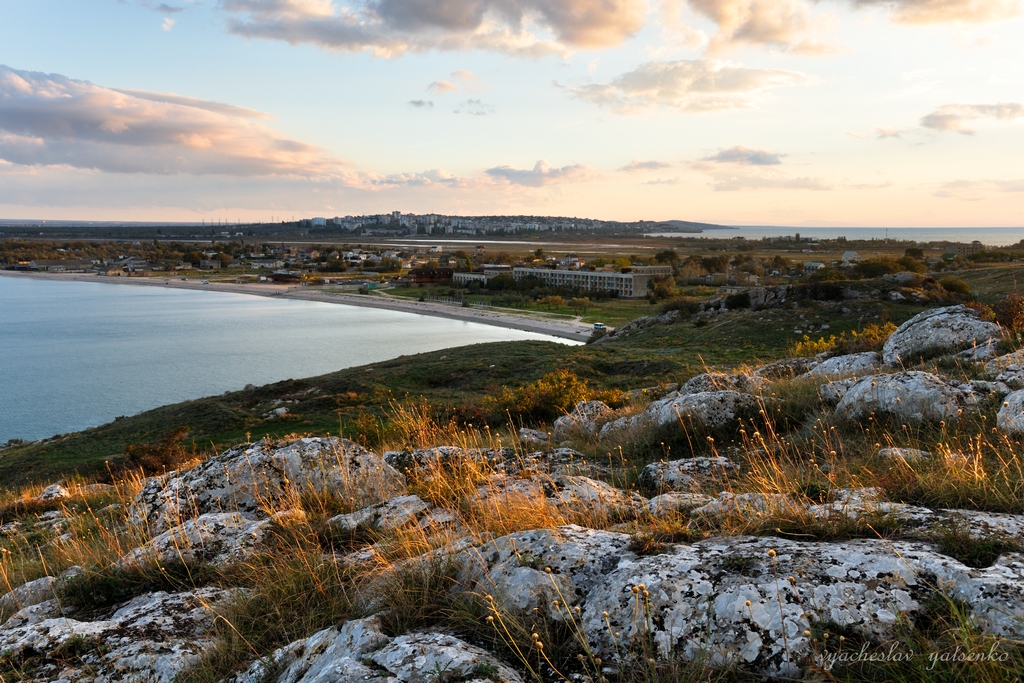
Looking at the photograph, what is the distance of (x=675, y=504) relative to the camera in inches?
160

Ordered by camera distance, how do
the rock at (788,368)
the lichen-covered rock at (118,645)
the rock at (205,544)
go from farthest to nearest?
the rock at (788,368)
the rock at (205,544)
the lichen-covered rock at (118,645)

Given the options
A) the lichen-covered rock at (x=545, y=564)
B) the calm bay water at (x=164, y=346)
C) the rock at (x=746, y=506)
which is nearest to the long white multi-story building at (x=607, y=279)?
the calm bay water at (x=164, y=346)

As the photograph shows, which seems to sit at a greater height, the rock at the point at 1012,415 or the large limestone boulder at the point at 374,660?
the rock at the point at 1012,415

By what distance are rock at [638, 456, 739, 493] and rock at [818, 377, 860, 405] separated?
2479 millimetres

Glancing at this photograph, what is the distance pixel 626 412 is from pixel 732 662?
297 inches

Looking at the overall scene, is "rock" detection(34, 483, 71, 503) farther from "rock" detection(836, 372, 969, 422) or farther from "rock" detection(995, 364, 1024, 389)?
"rock" detection(995, 364, 1024, 389)

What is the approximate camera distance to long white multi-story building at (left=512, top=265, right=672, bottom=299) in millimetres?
90938

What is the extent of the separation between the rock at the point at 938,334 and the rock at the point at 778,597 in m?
9.18

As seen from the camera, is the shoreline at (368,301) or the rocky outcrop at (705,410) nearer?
the rocky outcrop at (705,410)

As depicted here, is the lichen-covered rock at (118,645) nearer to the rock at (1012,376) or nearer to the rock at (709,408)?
the rock at (709,408)

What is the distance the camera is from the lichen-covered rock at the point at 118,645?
319 centimetres

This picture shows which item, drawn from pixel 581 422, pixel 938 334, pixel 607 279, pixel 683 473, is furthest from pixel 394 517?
pixel 607 279

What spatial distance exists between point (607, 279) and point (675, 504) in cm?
9147

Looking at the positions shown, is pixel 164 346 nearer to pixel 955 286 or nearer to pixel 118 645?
pixel 118 645
